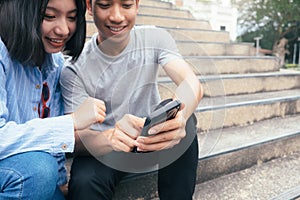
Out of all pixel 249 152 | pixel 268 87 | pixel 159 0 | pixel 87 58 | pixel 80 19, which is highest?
pixel 159 0

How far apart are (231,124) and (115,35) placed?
113cm

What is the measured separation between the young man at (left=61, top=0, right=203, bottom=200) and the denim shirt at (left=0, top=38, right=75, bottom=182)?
130 mm

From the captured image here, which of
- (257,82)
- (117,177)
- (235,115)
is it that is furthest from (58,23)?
(257,82)

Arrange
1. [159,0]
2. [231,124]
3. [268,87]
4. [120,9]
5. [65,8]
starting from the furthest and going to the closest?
[159,0] → [268,87] → [231,124] → [120,9] → [65,8]

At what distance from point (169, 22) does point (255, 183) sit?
7.81 feet

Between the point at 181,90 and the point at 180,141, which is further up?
the point at 181,90

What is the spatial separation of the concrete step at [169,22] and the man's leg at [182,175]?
2.25 meters

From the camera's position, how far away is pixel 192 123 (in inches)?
42.7

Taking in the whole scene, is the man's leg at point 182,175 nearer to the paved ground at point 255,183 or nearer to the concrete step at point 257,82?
the paved ground at point 255,183

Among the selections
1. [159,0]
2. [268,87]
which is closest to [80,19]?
[268,87]

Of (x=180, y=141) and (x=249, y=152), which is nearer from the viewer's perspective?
(x=180, y=141)

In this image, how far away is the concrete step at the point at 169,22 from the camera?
3.32 meters

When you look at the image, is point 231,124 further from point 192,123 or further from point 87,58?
point 87,58

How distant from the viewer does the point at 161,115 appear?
2.73 ft
